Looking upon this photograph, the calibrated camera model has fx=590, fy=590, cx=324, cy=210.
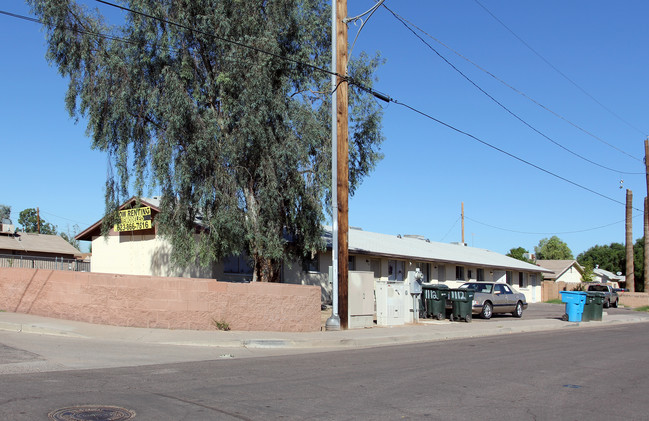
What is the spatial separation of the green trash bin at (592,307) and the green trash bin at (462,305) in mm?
6700

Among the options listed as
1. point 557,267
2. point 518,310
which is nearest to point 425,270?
point 518,310

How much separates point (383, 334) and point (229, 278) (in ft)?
35.2

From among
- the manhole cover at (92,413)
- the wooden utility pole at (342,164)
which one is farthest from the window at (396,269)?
the manhole cover at (92,413)

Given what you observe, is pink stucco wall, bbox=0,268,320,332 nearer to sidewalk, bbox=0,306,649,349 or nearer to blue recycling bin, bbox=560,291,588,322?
sidewalk, bbox=0,306,649,349

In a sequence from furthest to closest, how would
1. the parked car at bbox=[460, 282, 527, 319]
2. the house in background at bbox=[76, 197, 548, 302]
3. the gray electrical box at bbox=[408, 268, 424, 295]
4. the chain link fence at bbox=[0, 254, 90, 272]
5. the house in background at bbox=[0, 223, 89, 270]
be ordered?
the house in background at bbox=[0, 223, 89, 270] < the chain link fence at bbox=[0, 254, 90, 272] < the house in background at bbox=[76, 197, 548, 302] < the parked car at bbox=[460, 282, 527, 319] < the gray electrical box at bbox=[408, 268, 424, 295]

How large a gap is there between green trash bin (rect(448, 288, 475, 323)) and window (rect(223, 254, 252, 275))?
8.98 metres

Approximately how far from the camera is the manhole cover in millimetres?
6430

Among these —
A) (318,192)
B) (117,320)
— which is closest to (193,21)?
(318,192)

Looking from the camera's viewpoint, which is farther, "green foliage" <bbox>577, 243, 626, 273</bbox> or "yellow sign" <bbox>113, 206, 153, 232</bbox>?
"green foliage" <bbox>577, 243, 626, 273</bbox>

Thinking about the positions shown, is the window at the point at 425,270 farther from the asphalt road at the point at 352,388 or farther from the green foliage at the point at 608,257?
the green foliage at the point at 608,257

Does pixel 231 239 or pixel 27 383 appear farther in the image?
pixel 231 239

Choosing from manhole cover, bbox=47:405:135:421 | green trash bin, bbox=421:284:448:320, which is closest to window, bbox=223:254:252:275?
green trash bin, bbox=421:284:448:320

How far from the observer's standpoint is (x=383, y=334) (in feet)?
54.9

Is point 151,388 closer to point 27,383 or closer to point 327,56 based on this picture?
point 27,383
